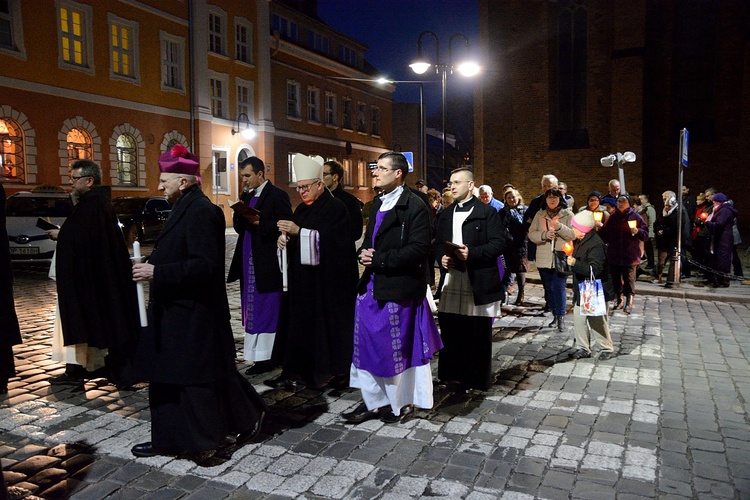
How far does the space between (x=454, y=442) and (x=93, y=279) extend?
3610 mm

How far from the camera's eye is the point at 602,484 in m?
3.94

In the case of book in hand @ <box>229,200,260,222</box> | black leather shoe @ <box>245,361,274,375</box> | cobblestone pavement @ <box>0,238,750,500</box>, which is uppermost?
book in hand @ <box>229,200,260,222</box>

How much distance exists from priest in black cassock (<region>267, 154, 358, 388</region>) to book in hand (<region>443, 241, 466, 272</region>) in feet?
3.16

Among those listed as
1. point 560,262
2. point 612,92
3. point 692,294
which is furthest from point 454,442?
point 612,92

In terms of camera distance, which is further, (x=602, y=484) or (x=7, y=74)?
(x=7, y=74)

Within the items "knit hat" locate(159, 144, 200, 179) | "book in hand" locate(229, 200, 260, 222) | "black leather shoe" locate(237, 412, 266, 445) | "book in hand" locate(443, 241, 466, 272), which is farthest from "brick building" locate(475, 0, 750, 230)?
"knit hat" locate(159, 144, 200, 179)

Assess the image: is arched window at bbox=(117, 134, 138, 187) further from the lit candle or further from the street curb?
the lit candle

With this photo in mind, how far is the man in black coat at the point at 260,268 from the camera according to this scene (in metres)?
6.20

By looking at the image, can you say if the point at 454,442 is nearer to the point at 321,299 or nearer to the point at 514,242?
the point at 321,299

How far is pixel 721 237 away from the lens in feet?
42.4

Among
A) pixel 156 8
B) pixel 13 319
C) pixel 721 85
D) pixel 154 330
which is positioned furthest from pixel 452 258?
pixel 156 8

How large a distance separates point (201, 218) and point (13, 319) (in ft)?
6.00

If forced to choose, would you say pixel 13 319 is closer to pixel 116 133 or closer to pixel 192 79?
pixel 116 133

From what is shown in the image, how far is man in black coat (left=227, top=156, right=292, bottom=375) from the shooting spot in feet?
20.3
